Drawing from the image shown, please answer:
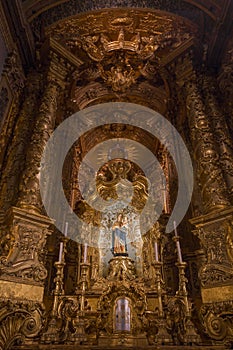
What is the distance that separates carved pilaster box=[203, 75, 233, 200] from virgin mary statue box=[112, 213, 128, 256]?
3.18 meters

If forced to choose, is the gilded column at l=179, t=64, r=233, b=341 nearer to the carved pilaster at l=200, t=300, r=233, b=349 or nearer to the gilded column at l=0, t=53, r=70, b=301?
the carved pilaster at l=200, t=300, r=233, b=349

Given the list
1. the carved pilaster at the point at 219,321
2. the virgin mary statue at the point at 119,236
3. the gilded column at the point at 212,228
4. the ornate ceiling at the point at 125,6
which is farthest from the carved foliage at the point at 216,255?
the ornate ceiling at the point at 125,6

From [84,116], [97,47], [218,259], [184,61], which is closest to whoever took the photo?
[218,259]

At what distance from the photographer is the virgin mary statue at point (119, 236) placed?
6.64 m

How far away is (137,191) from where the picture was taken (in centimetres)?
838

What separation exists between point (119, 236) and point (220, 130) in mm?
3656

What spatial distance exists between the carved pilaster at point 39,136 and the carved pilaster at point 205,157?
9.21 ft

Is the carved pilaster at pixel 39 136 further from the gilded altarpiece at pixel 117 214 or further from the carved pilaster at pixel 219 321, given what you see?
the carved pilaster at pixel 219 321

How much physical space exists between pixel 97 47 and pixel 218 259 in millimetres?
6181

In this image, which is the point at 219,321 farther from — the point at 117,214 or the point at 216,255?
the point at 117,214

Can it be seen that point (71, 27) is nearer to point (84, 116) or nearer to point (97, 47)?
point (97, 47)

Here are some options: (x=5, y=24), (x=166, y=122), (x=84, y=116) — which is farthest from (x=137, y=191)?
(x=5, y=24)

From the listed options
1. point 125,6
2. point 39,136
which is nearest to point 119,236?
point 39,136

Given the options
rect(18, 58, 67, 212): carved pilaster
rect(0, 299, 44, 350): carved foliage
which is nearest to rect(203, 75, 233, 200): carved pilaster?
rect(18, 58, 67, 212): carved pilaster
